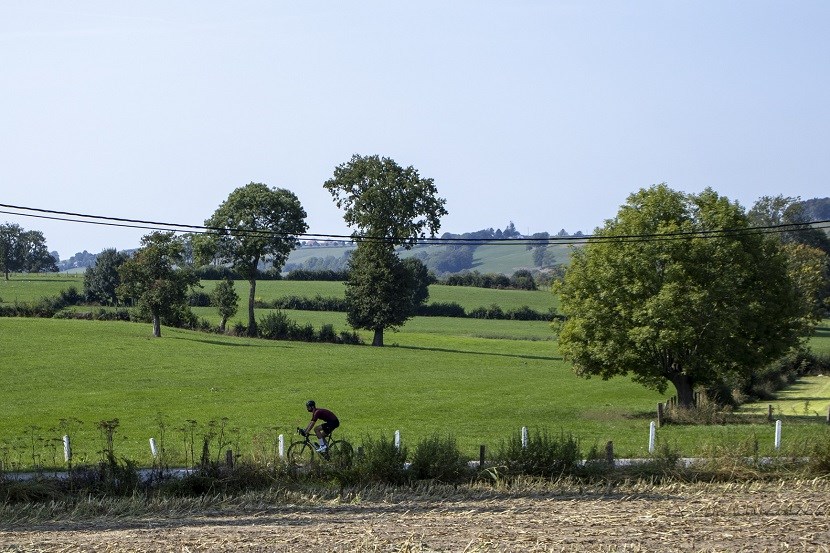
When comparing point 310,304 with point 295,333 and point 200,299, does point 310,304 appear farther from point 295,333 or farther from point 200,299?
point 295,333

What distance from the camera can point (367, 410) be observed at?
46000 millimetres

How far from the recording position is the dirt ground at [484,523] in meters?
15.1

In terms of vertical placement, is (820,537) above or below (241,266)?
below

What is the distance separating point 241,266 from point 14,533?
73765mm

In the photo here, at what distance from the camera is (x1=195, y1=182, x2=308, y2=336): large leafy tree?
3445 inches

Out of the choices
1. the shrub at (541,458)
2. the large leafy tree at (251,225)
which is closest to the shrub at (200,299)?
the large leafy tree at (251,225)

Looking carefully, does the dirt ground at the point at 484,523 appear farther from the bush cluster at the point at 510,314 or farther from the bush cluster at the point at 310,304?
the bush cluster at the point at 510,314

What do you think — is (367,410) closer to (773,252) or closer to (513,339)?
(773,252)

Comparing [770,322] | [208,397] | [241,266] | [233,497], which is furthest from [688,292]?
[241,266]

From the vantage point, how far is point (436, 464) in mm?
21609

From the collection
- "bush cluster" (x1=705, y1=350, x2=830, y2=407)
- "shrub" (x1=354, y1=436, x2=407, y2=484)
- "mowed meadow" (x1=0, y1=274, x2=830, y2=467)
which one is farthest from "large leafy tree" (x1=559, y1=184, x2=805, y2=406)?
"shrub" (x1=354, y1=436, x2=407, y2=484)

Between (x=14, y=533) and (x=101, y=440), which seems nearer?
(x=14, y=533)

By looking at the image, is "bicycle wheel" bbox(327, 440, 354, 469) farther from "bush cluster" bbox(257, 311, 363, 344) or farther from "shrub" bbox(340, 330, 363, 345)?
"shrub" bbox(340, 330, 363, 345)

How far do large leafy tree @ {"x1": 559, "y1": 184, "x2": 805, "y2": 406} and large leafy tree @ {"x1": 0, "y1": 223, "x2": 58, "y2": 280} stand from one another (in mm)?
111125
